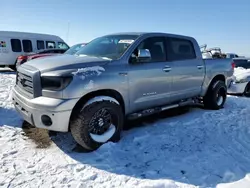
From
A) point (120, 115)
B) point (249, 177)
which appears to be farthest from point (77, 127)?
point (249, 177)

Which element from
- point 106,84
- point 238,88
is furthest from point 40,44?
point 106,84

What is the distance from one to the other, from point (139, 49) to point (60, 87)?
168cm

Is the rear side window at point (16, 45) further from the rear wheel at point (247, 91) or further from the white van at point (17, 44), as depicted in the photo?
the rear wheel at point (247, 91)

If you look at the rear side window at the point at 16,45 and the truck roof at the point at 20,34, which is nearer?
the truck roof at the point at 20,34

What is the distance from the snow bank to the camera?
3370 millimetres

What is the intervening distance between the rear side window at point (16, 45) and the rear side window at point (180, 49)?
12362 millimetres

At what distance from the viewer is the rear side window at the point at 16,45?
14.6 m

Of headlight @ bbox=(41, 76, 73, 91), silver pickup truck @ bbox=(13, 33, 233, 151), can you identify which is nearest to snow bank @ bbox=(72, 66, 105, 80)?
silver pickup truck @ bbox=(13, 33, 233, 151)

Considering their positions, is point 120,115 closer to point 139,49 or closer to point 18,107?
point 139,49

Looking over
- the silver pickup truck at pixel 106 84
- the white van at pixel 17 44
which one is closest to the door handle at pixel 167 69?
the silver pickup truck at pixel 106 84

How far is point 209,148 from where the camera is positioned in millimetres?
3848

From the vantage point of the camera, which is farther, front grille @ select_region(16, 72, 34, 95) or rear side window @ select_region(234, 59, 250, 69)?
rear side window @ select_region(234, 59, 250, 69)

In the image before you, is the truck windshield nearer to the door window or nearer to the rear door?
the door window

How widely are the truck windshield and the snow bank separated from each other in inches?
19.4
